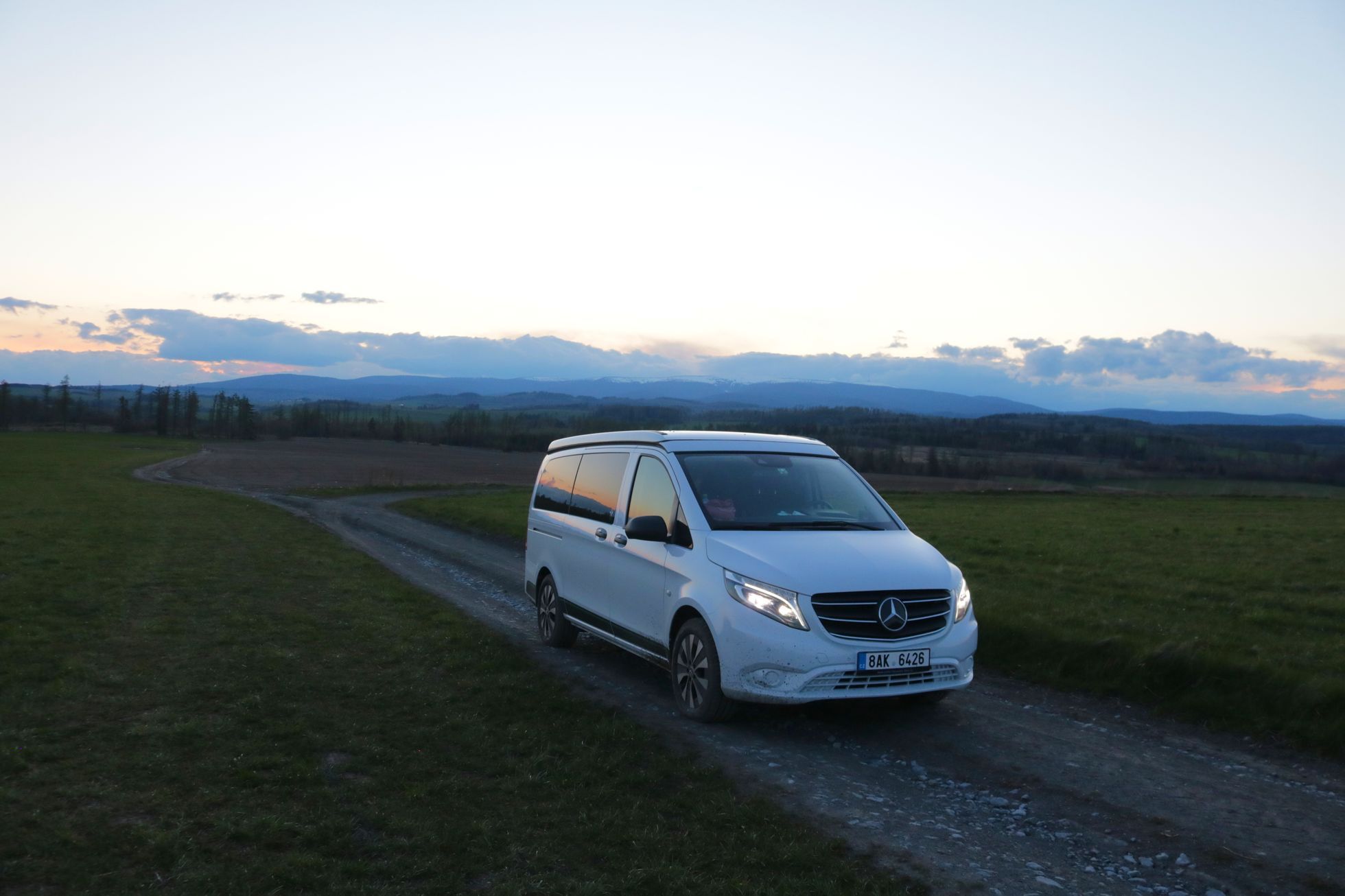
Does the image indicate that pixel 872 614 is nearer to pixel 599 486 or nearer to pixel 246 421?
pixel 599 486

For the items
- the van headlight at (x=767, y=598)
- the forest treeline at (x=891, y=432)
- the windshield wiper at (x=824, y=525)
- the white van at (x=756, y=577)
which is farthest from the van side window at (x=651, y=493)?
the forest treeline at (x=891, y=432)

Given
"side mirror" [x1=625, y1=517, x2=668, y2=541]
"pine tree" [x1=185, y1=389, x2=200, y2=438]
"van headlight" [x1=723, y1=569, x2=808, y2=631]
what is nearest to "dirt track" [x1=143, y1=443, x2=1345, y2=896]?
"van headlight" [x1=723, y1=569, x2=808, y2=631]

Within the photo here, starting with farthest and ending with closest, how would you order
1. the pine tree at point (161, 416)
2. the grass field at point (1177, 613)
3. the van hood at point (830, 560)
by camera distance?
the pine tree at point (161, 416) → the grass field at point (1177, 613) → the van hood at point (830, 560)

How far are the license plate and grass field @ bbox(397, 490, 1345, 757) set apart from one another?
2.83 metres

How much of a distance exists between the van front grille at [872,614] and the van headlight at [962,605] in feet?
0.89

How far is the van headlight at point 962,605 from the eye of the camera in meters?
7.26

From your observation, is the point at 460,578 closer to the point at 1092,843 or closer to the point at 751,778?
the point at 751,778

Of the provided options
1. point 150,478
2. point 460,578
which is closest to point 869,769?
point 460,578

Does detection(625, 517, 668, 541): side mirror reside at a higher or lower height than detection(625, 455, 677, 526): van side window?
lower

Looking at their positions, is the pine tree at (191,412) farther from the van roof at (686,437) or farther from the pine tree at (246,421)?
the van roof at (686,437)

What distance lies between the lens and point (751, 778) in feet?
19.8

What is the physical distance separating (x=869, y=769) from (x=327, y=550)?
15648mm

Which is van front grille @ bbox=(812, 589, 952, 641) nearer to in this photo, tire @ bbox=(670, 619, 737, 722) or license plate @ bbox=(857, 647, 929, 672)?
license plate @ bbox=(857, 647, 929, 672)

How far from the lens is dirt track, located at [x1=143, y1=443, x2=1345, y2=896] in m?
4.81
